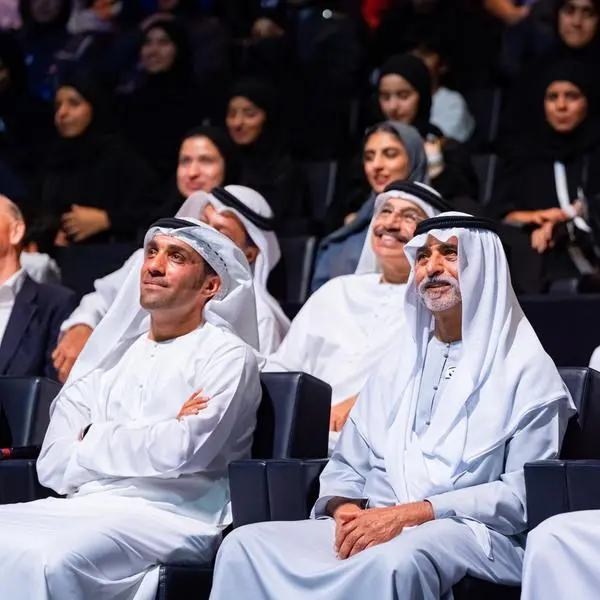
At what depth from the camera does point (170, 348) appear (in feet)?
17.7

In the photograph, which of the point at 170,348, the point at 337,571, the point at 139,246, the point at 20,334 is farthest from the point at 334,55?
the point at 337,571

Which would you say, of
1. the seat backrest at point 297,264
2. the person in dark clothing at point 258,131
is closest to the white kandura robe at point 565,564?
the seat backrest at point 297,264

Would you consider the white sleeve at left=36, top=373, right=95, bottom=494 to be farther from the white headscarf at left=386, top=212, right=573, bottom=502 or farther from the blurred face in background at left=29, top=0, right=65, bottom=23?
the blurred face in background at left=29, top=0, right=65, bottom=23

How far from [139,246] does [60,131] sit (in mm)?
1722

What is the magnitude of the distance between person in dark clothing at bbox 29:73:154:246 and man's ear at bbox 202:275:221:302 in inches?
107

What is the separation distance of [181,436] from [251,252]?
6.23ft

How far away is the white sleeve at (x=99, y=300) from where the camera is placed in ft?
21.4

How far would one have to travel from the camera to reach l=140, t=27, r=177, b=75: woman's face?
9.26m

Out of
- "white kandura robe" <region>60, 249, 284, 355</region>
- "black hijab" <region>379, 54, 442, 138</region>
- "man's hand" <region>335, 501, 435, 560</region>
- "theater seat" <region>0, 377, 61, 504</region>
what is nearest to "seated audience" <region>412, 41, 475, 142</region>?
"black hijab" <region>379, 54, 442, 138</region>

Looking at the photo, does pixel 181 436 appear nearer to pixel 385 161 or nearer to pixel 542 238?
pixel 385 161

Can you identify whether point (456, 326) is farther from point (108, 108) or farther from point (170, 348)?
point (108, 108)

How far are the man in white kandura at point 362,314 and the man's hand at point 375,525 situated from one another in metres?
1.41

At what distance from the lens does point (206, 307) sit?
Result: 545 centimetres

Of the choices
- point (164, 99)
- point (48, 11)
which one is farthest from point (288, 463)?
point (48, 11)
